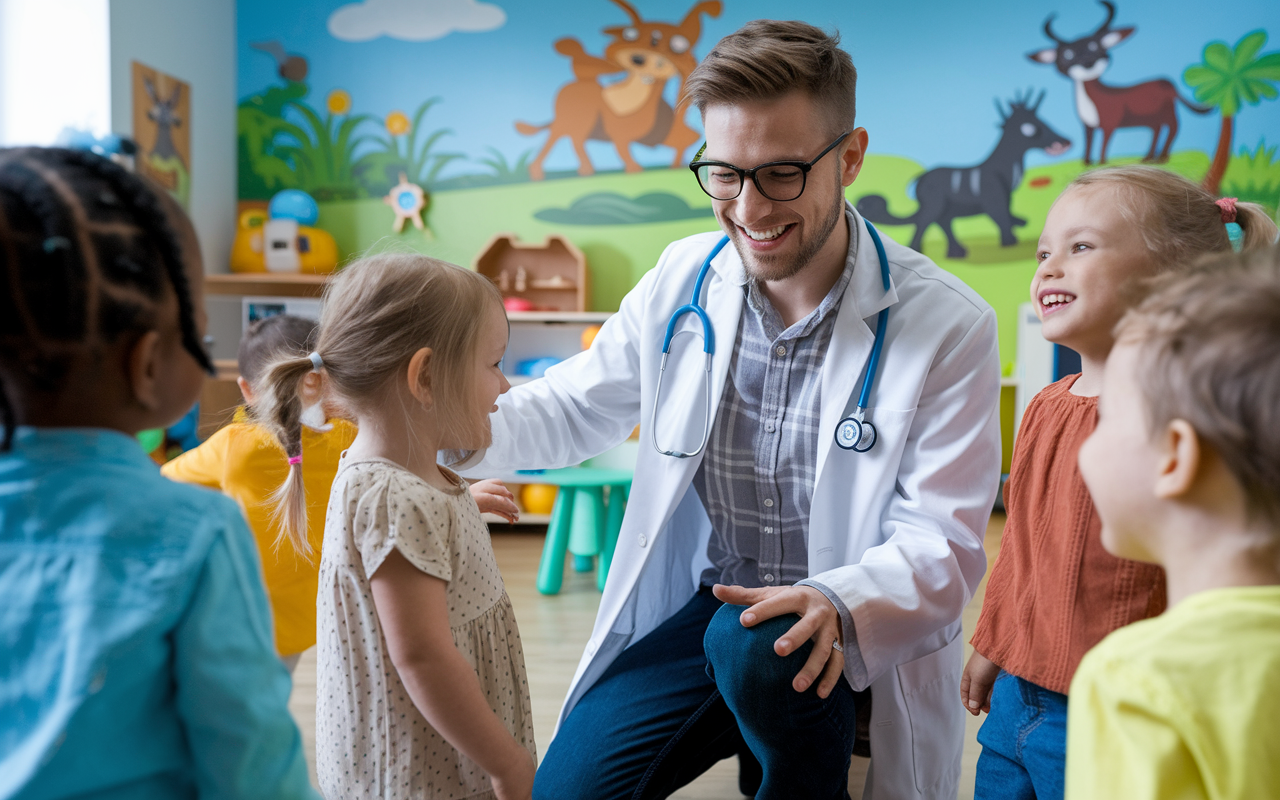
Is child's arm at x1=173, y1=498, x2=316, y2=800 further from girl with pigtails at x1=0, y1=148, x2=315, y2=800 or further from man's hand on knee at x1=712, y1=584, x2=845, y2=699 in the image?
man's hand on knee at x1=712, y1=584, x2=845, y2=699

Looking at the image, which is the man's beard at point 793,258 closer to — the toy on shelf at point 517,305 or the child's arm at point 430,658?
the child's arm at point 430,658

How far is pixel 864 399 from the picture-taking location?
1.36 m

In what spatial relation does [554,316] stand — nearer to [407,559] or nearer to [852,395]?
[852,395]

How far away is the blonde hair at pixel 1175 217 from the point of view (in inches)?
42.7

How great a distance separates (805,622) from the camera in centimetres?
112

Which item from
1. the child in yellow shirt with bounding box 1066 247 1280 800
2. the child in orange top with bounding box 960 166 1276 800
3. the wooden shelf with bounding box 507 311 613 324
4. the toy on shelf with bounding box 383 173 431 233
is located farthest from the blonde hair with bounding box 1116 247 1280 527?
the toy on shelf with bounding box 383 173 431 233

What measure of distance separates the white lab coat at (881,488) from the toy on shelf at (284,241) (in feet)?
9.62

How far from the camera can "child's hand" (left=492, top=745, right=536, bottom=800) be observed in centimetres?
98

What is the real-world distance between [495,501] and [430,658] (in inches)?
15.1

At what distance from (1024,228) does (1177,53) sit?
3.46ft

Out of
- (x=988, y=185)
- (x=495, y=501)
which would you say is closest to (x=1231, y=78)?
(x=988, y=185)

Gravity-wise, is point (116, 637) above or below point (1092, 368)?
below

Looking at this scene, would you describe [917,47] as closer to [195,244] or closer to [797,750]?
[797,750]

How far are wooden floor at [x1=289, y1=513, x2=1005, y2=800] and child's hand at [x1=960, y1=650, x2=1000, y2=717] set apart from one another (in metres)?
0.10
